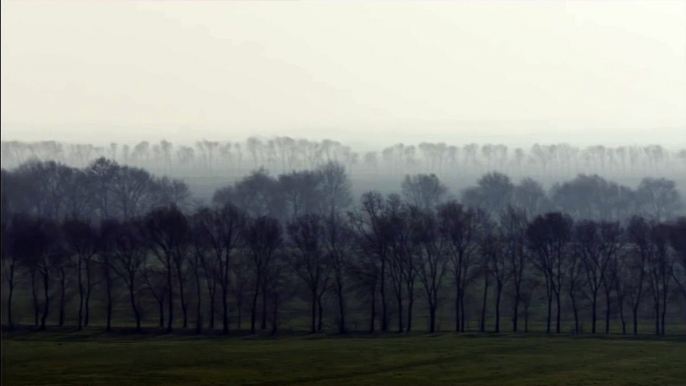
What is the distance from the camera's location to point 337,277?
1278 inches

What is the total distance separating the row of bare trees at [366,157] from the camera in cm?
3462

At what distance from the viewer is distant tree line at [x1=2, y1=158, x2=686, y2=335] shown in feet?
99.0

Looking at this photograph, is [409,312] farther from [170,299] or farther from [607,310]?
[170,299]

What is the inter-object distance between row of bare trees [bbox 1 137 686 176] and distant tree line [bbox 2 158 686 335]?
0.80 m

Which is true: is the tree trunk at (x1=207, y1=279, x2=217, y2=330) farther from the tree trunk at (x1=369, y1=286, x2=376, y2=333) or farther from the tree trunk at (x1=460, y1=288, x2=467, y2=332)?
the tree trunk at (x1=460, y1=288, x2=467, y2=332)

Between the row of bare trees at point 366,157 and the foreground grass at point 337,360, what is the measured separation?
7.86 meters

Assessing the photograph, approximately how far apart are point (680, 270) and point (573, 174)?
12549 millimetres

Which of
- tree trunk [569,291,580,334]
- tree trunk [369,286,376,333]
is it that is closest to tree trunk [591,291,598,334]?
tree trunk [569,291,580,334]

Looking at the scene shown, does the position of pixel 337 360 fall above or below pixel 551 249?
below

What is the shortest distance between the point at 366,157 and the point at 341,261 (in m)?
9.94

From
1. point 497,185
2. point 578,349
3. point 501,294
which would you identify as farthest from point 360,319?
point 497,185

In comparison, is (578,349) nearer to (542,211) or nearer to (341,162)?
(542,211)

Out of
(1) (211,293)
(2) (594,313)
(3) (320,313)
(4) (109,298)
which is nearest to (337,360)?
(3) (320,313)

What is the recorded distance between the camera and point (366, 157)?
41.8m
